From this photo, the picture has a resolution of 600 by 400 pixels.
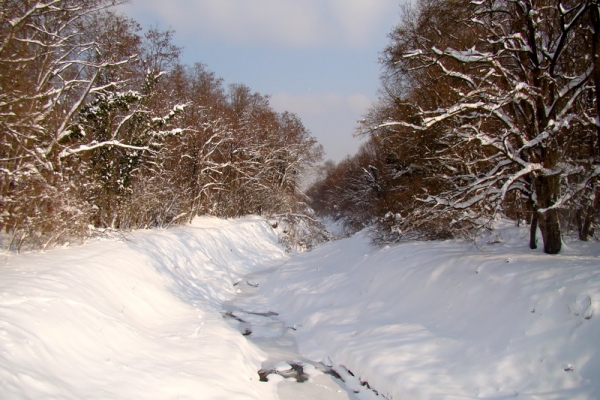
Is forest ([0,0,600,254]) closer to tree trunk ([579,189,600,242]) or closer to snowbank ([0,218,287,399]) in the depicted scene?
tree trunk ([579,189,600,242])

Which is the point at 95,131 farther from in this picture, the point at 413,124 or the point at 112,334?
the point at 413,124

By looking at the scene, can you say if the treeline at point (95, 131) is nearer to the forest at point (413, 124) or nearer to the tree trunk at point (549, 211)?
the forest at point (413, 124)

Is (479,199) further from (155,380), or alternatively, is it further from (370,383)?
(155,380)

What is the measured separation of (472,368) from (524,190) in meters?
3.70

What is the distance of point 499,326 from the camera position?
5.70 m

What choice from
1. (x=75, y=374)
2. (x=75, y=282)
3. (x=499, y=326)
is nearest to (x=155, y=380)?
(x=75, y=374)

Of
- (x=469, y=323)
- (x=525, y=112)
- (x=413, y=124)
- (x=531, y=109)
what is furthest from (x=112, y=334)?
(x=525, y=112)

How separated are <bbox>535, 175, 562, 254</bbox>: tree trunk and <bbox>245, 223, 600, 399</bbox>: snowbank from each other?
0.27m

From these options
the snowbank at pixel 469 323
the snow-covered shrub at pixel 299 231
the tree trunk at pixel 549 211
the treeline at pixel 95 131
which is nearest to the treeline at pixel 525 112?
the tree trunk at pixel 549 211

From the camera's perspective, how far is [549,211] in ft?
22.4

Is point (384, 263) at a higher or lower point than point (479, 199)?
lower

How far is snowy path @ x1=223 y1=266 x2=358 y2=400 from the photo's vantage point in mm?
5875

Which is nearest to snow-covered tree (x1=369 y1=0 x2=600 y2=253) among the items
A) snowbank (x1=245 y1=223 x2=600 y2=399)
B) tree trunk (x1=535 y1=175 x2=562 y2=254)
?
tree trunk (x1=535 y1=175 x2=562 y2=254)

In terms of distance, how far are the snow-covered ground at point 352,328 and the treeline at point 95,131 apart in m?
1.32
